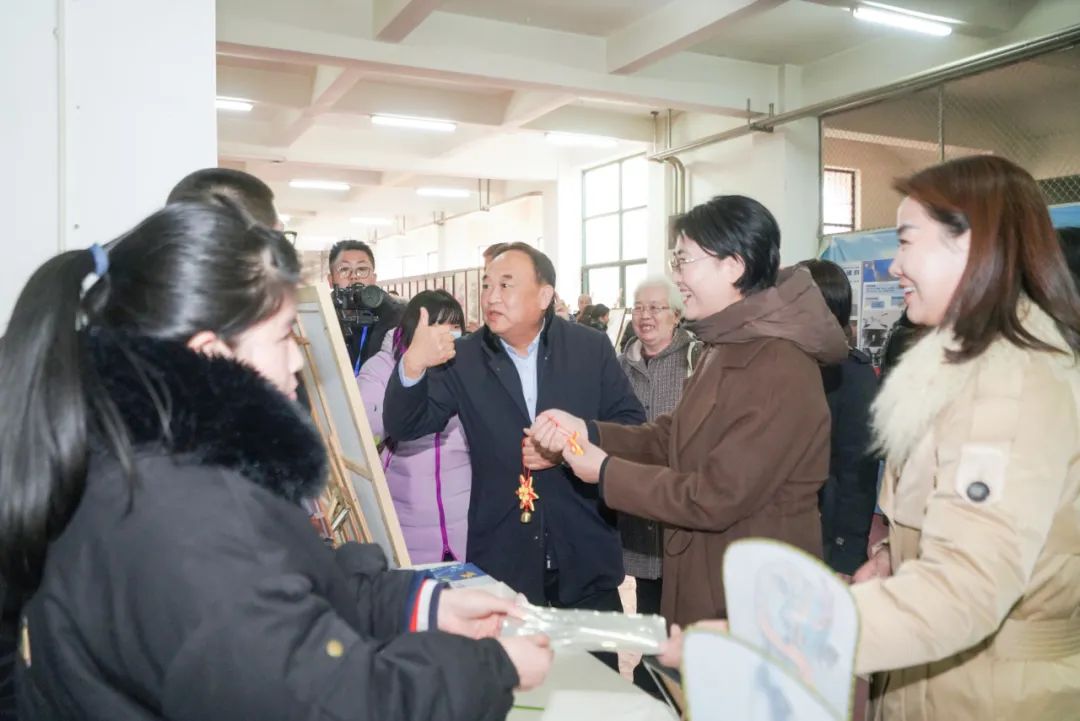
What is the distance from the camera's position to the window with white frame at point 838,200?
6.88 meters

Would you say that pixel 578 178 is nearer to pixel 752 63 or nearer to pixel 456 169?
pixel 456 169

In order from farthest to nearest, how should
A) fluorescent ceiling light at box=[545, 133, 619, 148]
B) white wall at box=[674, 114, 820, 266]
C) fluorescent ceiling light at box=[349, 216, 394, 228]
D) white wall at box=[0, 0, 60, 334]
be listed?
1. fluorescent ceiling light at box=[349, 216, 394, 228]
2. fluorescent ceiling light at box=[545, 133, 619, 148]
3. white wall at box=[674, 114, 820, 266]
4. white wall at box=[0, 0, 60, 334]

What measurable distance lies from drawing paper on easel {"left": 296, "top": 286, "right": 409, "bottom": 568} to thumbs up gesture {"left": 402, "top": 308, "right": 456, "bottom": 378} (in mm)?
323

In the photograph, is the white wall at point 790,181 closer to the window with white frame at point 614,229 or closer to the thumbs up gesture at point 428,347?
the window with white frame at point 614,229

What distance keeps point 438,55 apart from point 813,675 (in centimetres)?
583

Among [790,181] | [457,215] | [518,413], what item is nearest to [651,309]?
[518,413]

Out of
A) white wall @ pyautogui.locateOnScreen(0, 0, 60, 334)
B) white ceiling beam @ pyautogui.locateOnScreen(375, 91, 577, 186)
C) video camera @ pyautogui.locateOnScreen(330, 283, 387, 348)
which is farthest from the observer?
white ceiling beam @ pyautogui.locateOnScreen(375, 91, 577, 186)

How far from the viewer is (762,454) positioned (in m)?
1.58

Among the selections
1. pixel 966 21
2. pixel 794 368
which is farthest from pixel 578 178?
pixel 794 368

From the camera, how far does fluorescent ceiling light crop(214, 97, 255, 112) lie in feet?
23.5

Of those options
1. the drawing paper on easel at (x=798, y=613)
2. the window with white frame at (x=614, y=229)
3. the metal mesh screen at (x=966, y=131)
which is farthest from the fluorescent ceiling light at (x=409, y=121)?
the drawing paper on easel at (x=798, y=613)

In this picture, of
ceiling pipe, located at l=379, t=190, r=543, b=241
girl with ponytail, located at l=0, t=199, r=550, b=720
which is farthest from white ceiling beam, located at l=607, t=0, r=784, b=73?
ceiling pipe, located at l=379, t=190, r=543, b=241

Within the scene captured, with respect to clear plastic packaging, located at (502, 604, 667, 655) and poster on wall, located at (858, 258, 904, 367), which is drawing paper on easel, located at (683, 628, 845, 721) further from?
poster on wall, located at (858, 258, 904, 367)

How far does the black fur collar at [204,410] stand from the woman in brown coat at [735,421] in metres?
0.97
